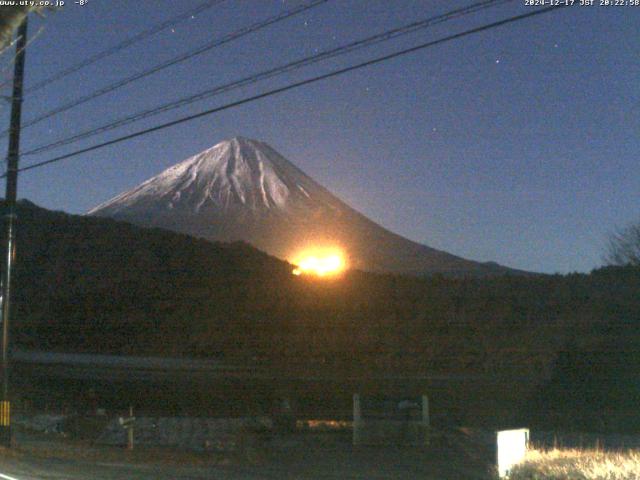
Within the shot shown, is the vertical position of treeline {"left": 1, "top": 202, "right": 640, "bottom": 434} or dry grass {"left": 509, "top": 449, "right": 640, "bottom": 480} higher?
treeline {"left": 1, "top": 202, "right": 640, "bottom": 434}

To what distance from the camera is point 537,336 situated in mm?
36500

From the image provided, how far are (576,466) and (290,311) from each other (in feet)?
111

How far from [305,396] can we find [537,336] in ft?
43.5

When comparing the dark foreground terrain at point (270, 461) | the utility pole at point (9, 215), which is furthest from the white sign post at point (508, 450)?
the utility pole at point (9, 215)

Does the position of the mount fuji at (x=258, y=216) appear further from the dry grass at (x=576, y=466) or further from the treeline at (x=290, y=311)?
the dry grass at (x=576, y=466)

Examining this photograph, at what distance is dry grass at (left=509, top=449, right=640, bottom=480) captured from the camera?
1002cm

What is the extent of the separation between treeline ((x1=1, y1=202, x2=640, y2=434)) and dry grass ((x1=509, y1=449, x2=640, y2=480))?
16333 mm

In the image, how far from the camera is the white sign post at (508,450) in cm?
1174

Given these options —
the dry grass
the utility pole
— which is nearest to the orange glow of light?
the utility pole

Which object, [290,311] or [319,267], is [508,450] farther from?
[319,267]

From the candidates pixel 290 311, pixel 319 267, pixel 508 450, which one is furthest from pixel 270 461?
Result: pixel 319 267

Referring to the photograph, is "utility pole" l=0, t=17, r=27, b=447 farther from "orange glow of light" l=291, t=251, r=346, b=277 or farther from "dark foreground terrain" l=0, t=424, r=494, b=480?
"orange glow of light" l=291, t=251, r=346, b=277

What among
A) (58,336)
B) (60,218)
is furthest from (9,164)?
(60,218)

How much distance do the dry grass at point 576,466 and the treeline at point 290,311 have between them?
16333 millimetres
